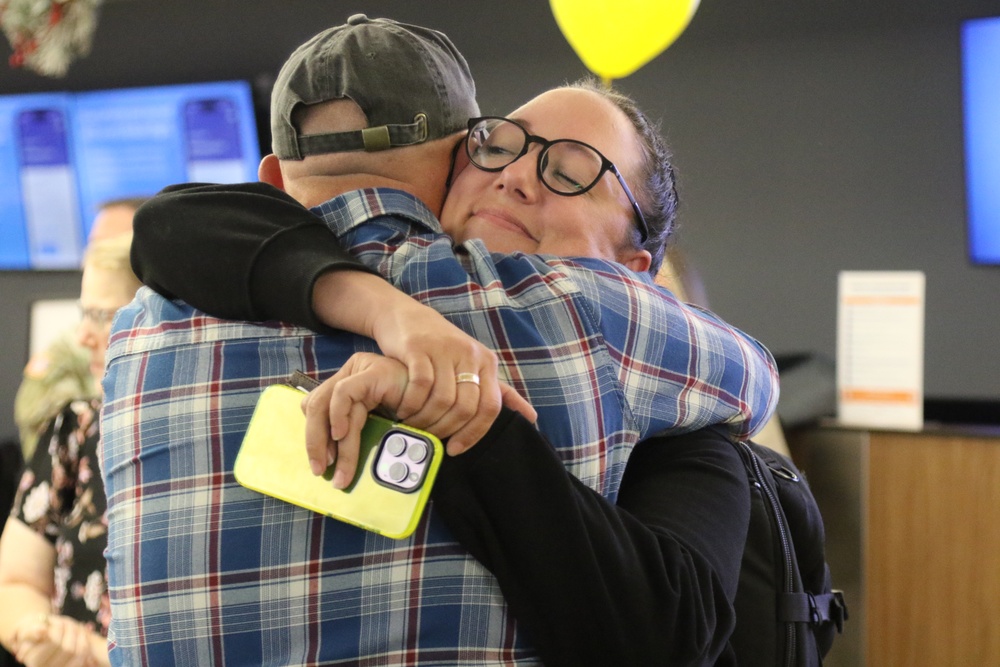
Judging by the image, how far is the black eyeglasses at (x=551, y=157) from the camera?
1.10m

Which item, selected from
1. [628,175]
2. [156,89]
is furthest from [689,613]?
[156,89]

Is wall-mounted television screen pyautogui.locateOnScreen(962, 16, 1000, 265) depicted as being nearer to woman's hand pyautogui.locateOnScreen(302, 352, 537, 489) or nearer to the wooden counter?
the wooden counter

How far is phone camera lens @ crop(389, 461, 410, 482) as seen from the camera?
0.73 m

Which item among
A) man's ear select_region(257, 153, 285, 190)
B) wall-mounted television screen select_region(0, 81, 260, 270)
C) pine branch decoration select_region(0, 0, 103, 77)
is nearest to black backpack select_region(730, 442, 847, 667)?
man's ear select_region(257, 153, 285, 190)

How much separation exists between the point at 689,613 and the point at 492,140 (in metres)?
0.56

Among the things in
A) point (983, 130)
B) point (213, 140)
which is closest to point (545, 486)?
point (983, 130)

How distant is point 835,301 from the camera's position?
13.1ft

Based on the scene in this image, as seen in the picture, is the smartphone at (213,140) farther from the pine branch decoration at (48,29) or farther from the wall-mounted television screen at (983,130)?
the wall-mounted television screen at (983,130)

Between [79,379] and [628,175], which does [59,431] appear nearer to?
[79,379]

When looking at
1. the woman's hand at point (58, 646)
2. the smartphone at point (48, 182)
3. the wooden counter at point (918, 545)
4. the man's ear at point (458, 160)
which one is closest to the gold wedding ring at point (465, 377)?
the man's ear at point (458, 160)

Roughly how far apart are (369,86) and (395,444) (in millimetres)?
369

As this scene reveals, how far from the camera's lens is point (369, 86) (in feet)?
3.01

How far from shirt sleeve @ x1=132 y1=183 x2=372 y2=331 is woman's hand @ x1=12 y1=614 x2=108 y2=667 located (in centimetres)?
121

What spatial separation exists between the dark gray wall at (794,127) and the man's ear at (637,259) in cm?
297
